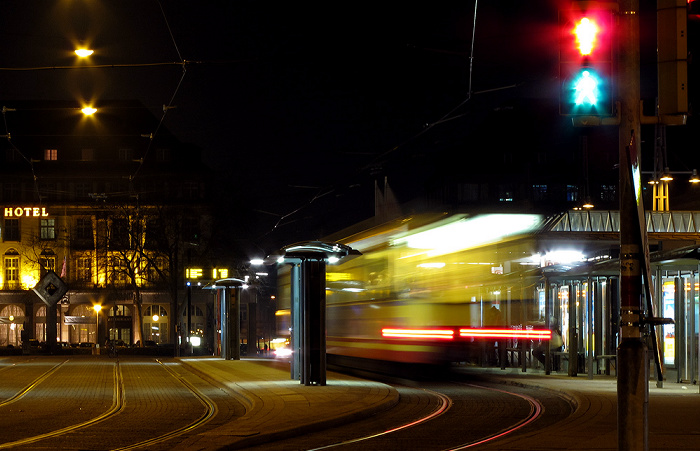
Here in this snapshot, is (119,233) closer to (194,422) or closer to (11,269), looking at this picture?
(11,269)

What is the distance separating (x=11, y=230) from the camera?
277ft

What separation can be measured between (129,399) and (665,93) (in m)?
15.2

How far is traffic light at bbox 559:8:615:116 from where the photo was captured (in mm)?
9086

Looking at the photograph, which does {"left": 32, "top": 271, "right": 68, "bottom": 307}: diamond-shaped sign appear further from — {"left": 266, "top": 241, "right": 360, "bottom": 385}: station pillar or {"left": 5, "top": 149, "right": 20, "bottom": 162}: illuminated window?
{"left": 5, "top": 149, "right": 20, "bottom": 162}: illuminated window

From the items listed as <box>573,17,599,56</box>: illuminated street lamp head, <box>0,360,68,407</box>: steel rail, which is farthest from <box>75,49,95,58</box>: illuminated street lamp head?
<box>573,17,599,56</box>: illuminated street lamp head

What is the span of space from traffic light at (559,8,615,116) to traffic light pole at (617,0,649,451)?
58 cm

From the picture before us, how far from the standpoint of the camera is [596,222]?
44.2 meters

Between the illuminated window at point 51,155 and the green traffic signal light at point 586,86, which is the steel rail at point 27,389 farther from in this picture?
the illuminated window at point 51,155

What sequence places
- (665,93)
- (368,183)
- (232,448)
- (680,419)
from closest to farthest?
(665,93) < (232,448) < (680,419) < (368,183)

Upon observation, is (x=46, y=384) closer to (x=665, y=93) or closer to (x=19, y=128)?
(x=665, y=93)

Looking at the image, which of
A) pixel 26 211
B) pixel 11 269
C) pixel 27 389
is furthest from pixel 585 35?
pixel 11 269

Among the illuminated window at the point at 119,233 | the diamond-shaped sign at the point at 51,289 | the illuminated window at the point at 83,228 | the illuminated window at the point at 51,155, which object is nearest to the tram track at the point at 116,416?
the diamond-shaped sign at the point at 51,289

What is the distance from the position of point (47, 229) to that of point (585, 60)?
79.8 meters

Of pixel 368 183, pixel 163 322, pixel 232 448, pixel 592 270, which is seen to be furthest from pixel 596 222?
pixel 163 322
